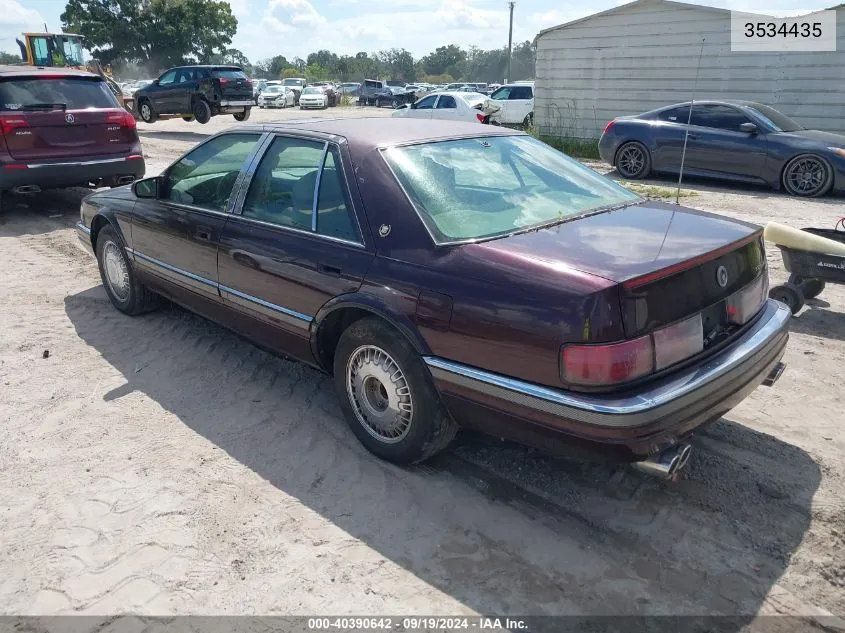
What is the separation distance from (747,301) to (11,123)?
836 cm

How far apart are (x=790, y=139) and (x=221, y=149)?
928cm

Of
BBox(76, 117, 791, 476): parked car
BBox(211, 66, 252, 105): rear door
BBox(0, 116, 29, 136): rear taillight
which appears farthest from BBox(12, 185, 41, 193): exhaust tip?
BBox(211, 66, 252, 105): rear door

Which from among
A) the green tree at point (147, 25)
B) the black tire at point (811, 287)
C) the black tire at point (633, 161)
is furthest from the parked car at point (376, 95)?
the black tire at point (811, 287)

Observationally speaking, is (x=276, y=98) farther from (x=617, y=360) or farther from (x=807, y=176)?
(x=617, y=360)

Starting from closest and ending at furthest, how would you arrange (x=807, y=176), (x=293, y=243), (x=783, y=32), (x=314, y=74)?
1. (x=293, y=243)
2. (x=807, y=176)
3. (x=783, y=32)
4. (x=314, y=74)

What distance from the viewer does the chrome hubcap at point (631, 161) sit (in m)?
12.3

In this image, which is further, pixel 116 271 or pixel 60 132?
pixel 60 132

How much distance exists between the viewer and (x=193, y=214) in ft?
14.6

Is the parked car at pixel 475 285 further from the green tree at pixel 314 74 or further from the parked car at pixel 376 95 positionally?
the green tree at pixel 314 74

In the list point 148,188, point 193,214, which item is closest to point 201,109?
point 148,188

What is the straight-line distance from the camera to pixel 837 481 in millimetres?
3234

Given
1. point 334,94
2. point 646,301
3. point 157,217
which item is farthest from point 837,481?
point 334,94

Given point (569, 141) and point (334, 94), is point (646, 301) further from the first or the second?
point (334, 94)

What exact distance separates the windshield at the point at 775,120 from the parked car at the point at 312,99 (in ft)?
96.2
